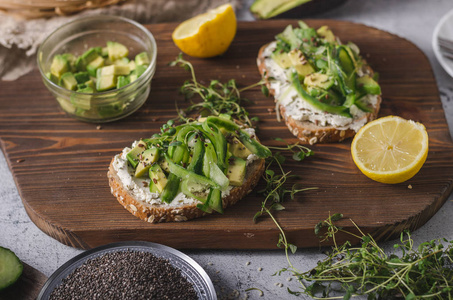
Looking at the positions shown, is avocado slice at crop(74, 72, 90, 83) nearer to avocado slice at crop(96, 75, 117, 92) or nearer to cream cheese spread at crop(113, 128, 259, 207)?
avocado slice at crop(96, 75, 117, 92)

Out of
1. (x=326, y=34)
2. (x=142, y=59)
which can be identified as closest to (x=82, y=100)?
(x=142, y=59)

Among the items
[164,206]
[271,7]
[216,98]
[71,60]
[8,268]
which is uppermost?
[271,7]

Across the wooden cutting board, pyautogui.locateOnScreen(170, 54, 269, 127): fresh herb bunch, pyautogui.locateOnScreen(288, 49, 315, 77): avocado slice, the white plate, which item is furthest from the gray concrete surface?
pyautogui.locateOnScreen(288, 49, 315, 77): avocado slice

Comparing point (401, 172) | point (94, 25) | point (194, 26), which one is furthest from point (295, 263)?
point (94, 25)

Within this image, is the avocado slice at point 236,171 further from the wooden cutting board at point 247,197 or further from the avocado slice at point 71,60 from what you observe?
the avocado slice at point 71,60

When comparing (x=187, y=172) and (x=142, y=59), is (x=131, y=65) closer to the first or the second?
(x=142, y=59)

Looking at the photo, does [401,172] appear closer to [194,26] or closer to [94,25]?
[194,26]
